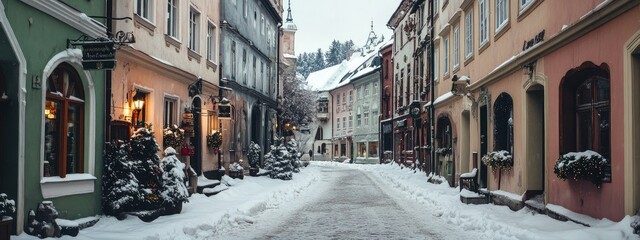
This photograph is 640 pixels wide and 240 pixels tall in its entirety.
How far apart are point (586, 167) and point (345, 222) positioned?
468 centimetres

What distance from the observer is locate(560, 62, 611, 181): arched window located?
977 cm

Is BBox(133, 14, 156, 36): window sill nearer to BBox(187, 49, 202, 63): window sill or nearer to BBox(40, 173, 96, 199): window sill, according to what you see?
BBox(187, 49, 202, 63): window sill

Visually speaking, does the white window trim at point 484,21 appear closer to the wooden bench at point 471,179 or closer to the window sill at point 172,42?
the wooden bench at point 471,179

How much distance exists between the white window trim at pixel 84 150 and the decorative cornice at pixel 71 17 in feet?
1.53

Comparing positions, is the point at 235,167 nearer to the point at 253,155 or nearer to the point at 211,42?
the point at 253,155

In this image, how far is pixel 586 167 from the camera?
30.9 ft

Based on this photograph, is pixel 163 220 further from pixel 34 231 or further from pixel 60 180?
pixel 34 231

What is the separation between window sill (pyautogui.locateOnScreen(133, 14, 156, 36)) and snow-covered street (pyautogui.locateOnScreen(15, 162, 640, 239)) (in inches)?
168

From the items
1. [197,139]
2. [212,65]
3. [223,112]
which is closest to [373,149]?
[212,65]

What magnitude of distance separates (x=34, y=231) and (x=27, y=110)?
1.76m

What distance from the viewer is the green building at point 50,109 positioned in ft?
28.5

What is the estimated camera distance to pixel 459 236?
1027cm

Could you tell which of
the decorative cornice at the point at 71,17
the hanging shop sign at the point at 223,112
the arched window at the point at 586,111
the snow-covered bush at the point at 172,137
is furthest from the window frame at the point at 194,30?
the arched window at the point at 586,111

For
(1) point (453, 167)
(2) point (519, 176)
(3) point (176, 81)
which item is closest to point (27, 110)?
(3) point (176, 81)
